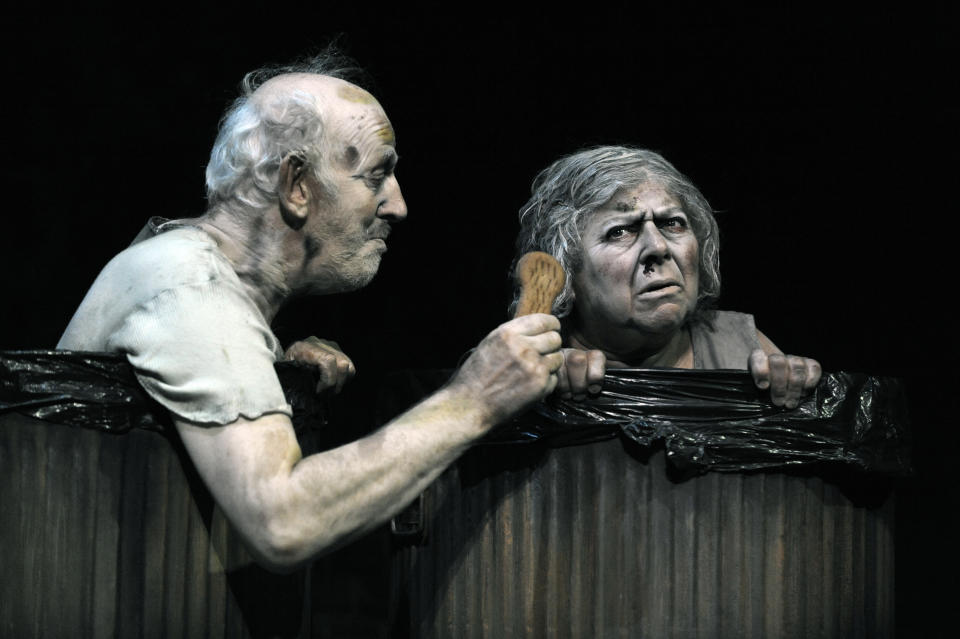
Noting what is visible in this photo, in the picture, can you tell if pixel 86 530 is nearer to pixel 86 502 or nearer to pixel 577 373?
pixel 86 502

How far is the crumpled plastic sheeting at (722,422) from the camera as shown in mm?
1907

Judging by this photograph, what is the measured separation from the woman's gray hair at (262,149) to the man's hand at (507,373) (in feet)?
1.47

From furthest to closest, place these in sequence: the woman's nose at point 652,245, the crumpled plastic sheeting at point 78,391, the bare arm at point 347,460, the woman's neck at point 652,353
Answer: the woman's neck at point 652,353 → the woman's nose at point 652,245 → the crumpled plastic sheeting at point 78,391 → the bare arm at point 347,460

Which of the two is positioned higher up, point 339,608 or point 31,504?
point 31,504

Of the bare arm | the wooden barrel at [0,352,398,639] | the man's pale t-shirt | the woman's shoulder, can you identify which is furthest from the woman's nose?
the wooden barrel at [0,352,398,639]

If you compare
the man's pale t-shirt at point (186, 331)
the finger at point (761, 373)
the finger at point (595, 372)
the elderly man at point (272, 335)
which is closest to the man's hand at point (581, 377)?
the finger at point (595, 372)

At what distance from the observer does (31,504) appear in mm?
1666

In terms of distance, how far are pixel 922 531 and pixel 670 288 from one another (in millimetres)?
1572

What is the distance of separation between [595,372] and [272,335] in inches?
20.9

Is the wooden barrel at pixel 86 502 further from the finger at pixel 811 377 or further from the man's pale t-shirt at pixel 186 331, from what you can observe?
the finger at pixel 811 377

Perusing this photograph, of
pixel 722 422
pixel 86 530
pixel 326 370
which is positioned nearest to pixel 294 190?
pixel 326 370

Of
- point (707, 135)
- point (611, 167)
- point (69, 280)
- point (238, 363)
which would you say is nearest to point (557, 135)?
point (707, 135)

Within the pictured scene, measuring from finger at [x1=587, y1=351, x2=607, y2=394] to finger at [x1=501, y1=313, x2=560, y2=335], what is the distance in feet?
0.46

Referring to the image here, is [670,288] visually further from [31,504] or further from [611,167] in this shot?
[31,504]
